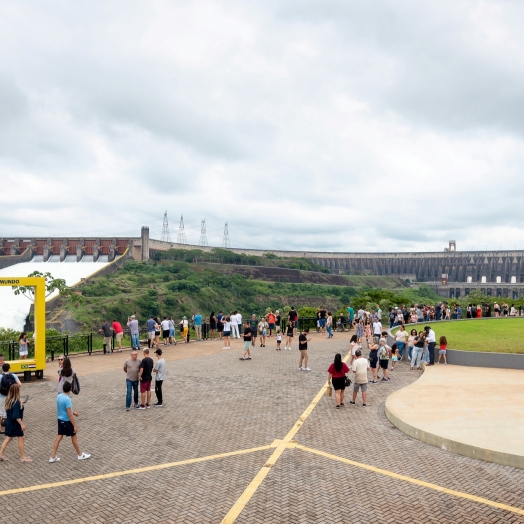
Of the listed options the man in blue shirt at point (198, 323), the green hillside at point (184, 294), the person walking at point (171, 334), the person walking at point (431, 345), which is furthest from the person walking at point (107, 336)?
the green hillside at point (184, 294)

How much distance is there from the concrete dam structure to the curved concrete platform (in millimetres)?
72359

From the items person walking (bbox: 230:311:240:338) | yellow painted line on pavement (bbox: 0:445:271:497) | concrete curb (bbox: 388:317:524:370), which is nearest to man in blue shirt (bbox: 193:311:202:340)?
person walking (bbox: 230:311:240:338)

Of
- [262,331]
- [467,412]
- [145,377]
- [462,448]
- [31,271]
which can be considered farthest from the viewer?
[31,271]

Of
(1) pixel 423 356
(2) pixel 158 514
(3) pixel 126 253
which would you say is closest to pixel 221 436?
(2) pixel 158 514

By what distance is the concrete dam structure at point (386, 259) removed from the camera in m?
82.8

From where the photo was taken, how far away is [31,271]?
225 ft

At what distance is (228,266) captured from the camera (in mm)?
87812

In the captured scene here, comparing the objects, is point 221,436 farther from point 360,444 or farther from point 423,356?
point 423,356

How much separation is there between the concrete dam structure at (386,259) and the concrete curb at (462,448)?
75.6 metres

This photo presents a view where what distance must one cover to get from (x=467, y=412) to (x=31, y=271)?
2692 inches

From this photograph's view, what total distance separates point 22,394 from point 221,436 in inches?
256

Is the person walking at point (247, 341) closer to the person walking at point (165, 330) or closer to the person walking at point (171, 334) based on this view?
the person walking at point (171, 334)

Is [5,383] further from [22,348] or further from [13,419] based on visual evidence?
[22,348]

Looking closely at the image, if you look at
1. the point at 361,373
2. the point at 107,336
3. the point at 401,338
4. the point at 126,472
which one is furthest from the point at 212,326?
the point at 126,472
